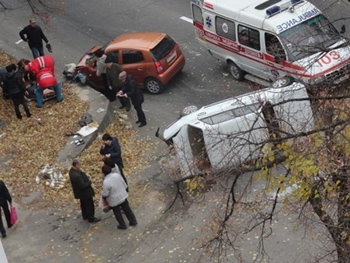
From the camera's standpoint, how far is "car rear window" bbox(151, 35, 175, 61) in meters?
19.9

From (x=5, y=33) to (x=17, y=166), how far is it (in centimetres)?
786

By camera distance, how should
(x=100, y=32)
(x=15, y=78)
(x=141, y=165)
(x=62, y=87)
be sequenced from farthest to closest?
(x=100, y=32)
(x=62, y=87)
(x=15, y=78)
(x=141, y=165)

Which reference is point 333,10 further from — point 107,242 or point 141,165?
point 107,242

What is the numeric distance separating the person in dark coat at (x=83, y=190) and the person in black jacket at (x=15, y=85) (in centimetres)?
427

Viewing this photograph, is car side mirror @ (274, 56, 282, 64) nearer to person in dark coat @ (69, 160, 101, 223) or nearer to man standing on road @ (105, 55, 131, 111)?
man standing on road @ (105, 55, 131, 111)

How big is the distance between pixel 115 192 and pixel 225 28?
653 cm

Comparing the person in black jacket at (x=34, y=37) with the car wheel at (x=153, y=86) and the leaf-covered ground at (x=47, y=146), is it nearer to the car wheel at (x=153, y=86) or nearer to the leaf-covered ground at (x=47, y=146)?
the leaf-covered ground at (x=47, y=146)

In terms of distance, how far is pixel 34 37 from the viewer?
70.7 ft

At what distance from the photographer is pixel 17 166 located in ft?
58.1

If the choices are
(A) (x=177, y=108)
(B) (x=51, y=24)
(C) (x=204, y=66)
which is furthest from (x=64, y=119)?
(B) (x=51, y=24)

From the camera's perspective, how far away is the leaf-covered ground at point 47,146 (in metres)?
17.0

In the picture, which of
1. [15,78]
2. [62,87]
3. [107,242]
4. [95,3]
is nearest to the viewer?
[107,242]

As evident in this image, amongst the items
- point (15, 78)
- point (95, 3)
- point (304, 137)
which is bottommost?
point (95, 3)

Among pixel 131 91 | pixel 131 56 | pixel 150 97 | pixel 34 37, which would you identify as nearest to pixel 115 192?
pixel 131 91
